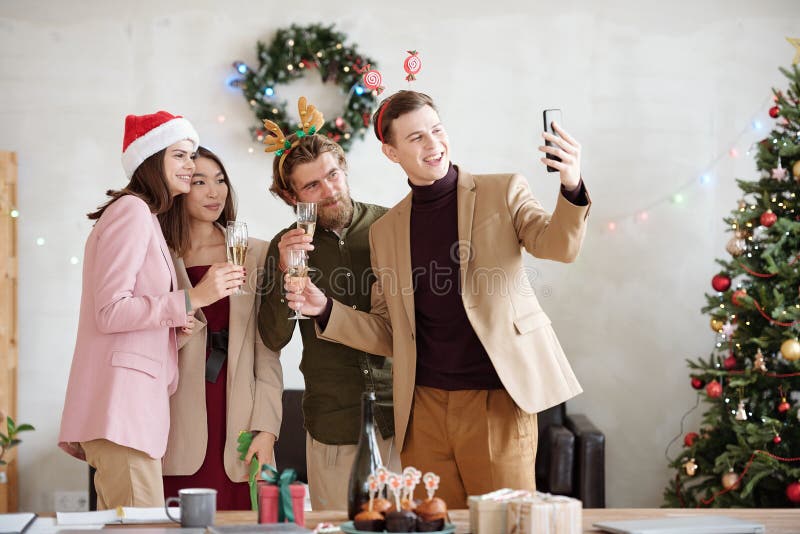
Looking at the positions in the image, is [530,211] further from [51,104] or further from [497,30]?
[51,104]

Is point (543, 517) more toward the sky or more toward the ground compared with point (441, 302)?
more toward the ground

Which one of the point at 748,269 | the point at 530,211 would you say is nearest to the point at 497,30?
the point at 748,269

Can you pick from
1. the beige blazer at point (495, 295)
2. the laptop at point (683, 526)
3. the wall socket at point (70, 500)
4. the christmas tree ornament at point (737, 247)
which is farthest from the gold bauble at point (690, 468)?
the wall socket at point (70, 500)

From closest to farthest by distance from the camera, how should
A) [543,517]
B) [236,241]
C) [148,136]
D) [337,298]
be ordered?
[543,517]
[236,241]
[148,136]
[337,298]

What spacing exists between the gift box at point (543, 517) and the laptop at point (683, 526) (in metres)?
0.11

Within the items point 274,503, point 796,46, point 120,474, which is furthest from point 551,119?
point 796,46

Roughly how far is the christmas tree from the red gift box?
270 centimetres

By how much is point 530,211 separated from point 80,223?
10.8 ft

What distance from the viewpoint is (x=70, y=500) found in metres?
4.98

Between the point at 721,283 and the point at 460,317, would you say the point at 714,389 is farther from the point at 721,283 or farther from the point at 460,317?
the point at 460,317

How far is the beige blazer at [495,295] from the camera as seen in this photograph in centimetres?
247

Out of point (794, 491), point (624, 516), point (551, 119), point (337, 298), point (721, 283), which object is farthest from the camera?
point (721, 283)

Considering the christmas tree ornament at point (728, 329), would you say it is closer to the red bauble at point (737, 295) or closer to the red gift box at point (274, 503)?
the red bauble at point (737, 295)

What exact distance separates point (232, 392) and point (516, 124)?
2.76 meters
